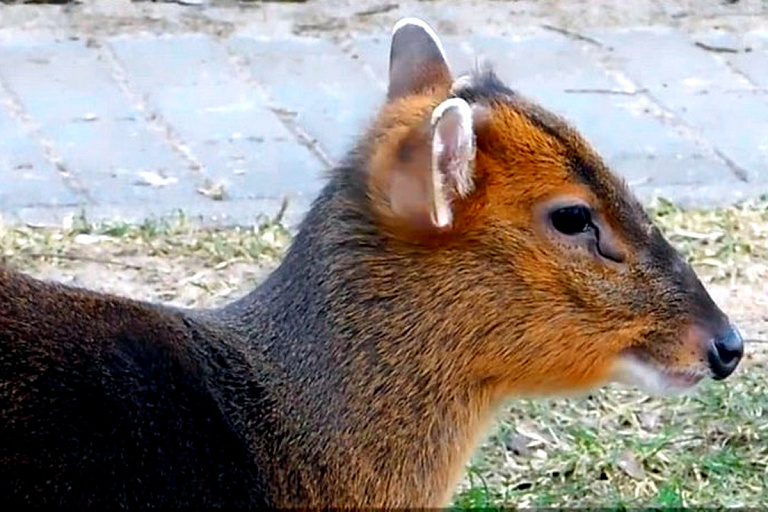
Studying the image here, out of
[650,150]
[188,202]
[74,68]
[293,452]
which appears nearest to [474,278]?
[293,452]

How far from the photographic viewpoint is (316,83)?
7551 mm

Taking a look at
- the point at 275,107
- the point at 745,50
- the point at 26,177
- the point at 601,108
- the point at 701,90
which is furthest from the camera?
the point at 745,50

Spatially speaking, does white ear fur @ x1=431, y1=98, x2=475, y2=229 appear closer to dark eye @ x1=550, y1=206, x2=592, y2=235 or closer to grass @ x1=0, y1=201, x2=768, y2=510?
dark eye @ x1=550, y1=206, x2=592, y2=235

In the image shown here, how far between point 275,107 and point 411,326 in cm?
355

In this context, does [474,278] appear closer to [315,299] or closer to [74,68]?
[315,299]

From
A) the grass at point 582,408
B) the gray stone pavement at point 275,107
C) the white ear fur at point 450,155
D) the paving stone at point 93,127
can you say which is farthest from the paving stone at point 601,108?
the white ear fur at point 450,155

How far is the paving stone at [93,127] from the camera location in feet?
21.7

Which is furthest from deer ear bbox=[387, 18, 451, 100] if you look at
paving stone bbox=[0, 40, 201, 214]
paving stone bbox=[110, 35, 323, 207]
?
paving stone bbox=[0, 40, 201, 214]

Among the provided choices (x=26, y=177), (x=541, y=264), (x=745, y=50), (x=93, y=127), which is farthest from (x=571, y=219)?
(x=745, y=50)

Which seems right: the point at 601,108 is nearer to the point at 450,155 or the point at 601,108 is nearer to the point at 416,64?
the point at 416,64

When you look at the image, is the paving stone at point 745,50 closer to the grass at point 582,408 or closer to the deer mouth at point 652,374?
the grass at point 582,408

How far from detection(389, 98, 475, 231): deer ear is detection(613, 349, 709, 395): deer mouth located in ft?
1.50

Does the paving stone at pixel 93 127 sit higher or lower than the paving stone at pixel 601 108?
higher

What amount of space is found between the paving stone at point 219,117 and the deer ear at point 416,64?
216 centimetres
